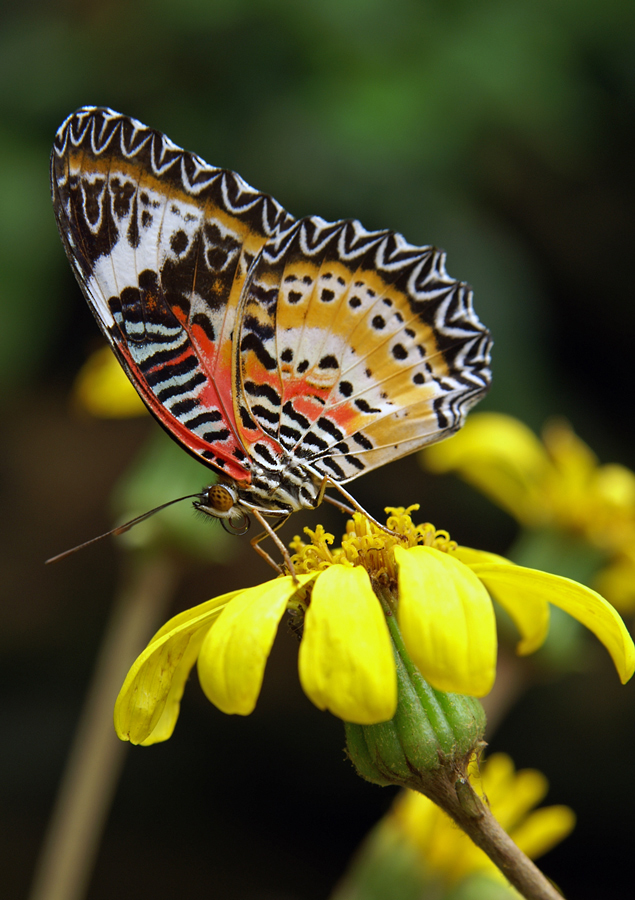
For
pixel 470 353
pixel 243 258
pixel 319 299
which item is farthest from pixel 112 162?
pixel 470 353

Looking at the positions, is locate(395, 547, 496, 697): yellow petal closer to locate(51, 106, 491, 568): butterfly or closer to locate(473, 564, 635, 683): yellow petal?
locate(473, 564, 635, 683): yellow petal

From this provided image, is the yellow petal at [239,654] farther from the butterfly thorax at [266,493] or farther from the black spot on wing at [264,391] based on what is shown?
the black spot on wing at [264,391]

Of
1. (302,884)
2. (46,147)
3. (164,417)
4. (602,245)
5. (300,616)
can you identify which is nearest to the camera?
(300,616)

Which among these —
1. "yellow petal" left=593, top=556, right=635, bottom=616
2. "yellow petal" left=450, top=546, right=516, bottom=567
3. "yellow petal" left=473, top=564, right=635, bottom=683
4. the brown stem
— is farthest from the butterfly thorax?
"yellow petal" left=593, top=556, right=635, bottom=616

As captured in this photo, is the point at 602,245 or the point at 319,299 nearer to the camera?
the point at 319,299

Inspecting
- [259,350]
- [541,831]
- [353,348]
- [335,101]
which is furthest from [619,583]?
[335,101]

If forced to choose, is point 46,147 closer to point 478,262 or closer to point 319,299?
point 478,262
